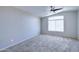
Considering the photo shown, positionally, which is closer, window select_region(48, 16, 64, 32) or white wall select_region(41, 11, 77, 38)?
white wall select_region(41, 11, 77, 38)

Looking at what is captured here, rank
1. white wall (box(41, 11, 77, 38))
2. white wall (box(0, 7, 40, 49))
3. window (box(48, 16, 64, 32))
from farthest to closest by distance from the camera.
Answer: white wall (box(0, 7, 40, 49)), window (box(48, 16, 64, 32)), white wall (box(41, 11, 77, 38))

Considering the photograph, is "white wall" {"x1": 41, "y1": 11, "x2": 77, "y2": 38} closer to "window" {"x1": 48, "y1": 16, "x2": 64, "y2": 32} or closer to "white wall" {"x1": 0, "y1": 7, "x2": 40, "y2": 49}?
"window" {"x1": 48, "y1": 16, "x2": 64, "y2": 32}

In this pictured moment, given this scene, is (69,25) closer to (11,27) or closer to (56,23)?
(56,23)

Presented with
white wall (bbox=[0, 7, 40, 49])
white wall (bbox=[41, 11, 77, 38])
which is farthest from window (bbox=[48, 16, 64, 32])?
white wall (bbox=[0, 7, 40, 49])

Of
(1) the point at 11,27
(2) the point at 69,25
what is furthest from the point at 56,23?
(1) the point at 11,27

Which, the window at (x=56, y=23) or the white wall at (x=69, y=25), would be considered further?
the window at (x=56, y=23)

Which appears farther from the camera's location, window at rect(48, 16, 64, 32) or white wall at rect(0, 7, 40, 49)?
white wall at rect(0, 7, 40, 49)

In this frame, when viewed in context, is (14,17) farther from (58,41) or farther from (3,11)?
(58,41)

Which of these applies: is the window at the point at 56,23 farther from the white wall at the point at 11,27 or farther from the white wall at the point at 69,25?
the white wall at the point at 11,27

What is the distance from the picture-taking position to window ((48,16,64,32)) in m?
2.90

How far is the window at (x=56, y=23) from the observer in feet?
9.52

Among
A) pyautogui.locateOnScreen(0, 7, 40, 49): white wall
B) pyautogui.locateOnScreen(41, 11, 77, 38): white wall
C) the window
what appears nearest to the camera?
pyautogui.locateOnScreen(41, 11, 77, 38): white wall

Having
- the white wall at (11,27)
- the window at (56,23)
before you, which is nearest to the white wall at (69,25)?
the window at (56,23)

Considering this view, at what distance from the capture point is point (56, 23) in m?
2.96
